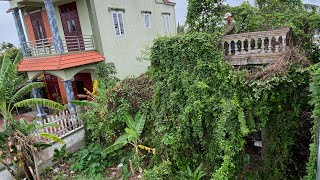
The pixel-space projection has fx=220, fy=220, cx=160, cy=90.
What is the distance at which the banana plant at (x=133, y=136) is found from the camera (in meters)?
7.42

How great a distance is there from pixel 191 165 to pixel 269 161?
7.92 feet

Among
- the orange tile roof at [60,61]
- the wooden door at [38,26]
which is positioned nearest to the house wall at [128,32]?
the orange tile roof at [60,61]

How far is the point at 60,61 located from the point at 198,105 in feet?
24.7

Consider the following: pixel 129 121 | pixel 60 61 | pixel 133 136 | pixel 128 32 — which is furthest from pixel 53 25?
pixel 133 136

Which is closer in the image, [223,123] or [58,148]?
[223,123]

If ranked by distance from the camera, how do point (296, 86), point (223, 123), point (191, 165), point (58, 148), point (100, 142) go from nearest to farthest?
1. point (296, 86)
2. point (223, 123)
3. point (191, 165)
4. point (58, 148)
5. point (100, 142)

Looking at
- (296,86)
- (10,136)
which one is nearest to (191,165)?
(296,86)

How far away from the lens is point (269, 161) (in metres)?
6.40

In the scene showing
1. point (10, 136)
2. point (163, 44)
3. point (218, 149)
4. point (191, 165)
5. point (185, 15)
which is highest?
point (185, 15)

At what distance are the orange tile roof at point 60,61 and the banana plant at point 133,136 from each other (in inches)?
188

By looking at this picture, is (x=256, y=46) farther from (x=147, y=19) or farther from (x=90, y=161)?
(x=147, y=19)

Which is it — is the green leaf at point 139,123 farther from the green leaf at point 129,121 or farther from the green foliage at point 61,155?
the green foliage at point 61,155

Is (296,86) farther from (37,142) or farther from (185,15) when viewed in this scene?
(37,142)

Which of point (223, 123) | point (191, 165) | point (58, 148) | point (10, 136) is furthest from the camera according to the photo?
point (58, 148)
